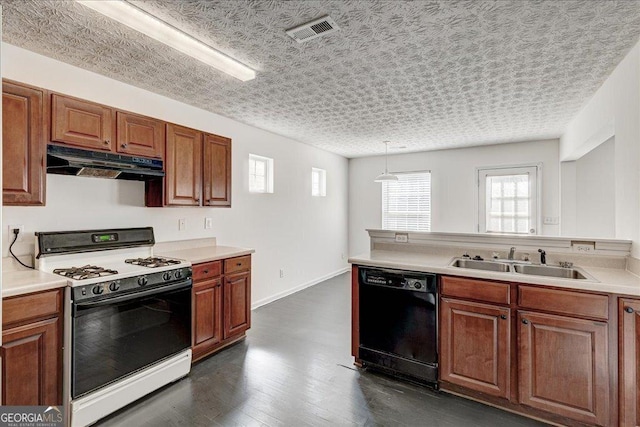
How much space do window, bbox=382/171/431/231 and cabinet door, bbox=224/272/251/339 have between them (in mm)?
4015

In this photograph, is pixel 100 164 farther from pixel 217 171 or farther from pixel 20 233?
pixel 217 171

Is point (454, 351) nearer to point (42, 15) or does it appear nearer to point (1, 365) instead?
point (1, 365)

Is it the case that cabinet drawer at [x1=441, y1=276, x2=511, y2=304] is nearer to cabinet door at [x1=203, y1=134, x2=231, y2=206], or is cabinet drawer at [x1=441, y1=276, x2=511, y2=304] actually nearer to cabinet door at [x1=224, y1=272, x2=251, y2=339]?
cabinet door at [x1=224, y1=272, x2=251, y2=339]

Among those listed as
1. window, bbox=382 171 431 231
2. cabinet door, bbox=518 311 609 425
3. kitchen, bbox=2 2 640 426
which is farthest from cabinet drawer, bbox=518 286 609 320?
window, bbox=382 171 431 231

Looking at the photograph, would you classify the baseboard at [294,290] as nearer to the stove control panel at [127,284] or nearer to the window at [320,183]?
the window at [320,183]

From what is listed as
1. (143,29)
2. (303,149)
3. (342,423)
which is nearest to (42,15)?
(143,29)

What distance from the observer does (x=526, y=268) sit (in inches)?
103

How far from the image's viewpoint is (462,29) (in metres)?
2.09

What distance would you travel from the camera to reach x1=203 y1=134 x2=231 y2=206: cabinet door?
3.39 metres

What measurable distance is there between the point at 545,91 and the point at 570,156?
1995mm

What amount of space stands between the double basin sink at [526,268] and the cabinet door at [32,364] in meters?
2.88

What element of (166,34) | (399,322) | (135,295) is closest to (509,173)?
(399,322)

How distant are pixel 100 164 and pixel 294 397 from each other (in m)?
2.34

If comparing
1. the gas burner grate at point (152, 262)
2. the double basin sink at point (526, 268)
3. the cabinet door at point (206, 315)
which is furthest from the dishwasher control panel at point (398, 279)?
the gas burner grate at point (152, 262)
